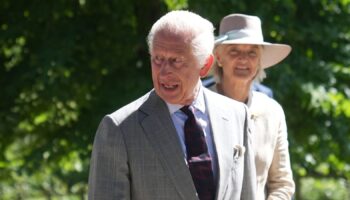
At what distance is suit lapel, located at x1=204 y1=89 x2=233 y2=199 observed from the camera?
3443 millimetres

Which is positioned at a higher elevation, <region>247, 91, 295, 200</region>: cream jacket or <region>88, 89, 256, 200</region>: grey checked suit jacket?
<region>88, 89, 256, 200</region>: grey checked suit jacket

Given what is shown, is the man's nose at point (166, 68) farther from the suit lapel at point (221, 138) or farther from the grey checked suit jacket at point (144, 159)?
the suit lapel at point (221, 138)

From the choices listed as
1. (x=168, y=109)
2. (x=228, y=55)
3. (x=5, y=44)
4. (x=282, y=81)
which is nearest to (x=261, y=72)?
(x=228, y=55)

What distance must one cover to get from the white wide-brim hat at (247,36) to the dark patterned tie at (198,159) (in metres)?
1.28

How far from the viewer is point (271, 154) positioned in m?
4.43

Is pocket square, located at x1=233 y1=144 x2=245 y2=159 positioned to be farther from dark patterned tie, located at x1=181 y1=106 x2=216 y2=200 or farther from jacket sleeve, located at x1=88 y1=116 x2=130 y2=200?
jacket sleeve, located at x1=88 y1=116 x2=130 y2=200

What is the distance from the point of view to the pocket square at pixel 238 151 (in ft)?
11.7

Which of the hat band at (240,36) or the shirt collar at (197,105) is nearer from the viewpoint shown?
the shirt collar at (197,105)

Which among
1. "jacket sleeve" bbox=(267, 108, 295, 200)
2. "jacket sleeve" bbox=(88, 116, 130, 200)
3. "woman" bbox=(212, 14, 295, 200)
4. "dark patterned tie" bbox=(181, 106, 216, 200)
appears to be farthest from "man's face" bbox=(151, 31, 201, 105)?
"jacket sleeve" bbox=(267, 108, 295, 200)

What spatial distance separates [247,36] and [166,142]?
1.53 meters

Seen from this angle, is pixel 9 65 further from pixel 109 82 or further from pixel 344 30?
pixel 344 30

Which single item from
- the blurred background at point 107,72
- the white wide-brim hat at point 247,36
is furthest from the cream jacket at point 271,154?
the blurred background at point 107,72

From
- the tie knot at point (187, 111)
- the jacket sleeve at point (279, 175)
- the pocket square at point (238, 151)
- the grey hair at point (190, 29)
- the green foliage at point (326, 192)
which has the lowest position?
the green foliage at point (326, 192)

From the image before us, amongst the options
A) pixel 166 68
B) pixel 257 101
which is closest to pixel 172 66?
pixel 166 68
